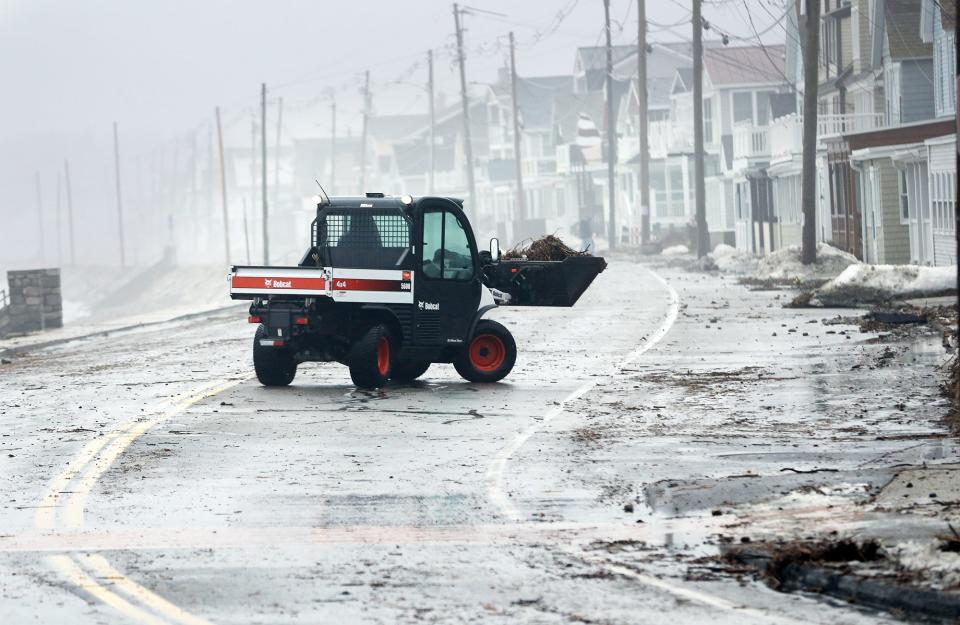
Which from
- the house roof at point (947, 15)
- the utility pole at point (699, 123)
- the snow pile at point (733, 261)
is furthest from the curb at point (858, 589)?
the utility pole at point (699, 123)

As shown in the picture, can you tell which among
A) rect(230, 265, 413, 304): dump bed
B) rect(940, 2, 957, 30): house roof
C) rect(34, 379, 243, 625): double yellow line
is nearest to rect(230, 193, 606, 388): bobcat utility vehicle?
rect(230, 265, 413, 304): dump bed

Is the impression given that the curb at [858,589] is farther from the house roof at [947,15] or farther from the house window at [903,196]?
the house window at [903,196]

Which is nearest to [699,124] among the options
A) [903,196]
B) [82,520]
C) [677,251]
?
[677,251]

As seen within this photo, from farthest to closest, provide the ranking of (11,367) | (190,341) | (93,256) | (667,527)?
(93,256) → (190,341) → (11,367) → (667,527)

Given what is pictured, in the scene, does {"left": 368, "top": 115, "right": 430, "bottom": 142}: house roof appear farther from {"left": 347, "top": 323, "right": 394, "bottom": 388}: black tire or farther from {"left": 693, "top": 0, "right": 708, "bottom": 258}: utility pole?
{"left": 347, "top": 323, "right": 394, "bottom": 388}: black tire

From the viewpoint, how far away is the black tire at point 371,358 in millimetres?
19062

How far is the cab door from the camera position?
19688 millimetres

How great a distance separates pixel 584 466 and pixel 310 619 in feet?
18.1

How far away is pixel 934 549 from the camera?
902 cm

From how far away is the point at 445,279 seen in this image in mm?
19891

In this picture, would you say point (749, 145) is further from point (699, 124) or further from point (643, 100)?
point (643, 100)

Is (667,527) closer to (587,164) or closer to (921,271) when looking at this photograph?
(921,271)

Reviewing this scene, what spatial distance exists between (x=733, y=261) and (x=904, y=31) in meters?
12.7

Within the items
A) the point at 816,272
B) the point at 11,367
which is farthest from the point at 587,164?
the point at 11,367
